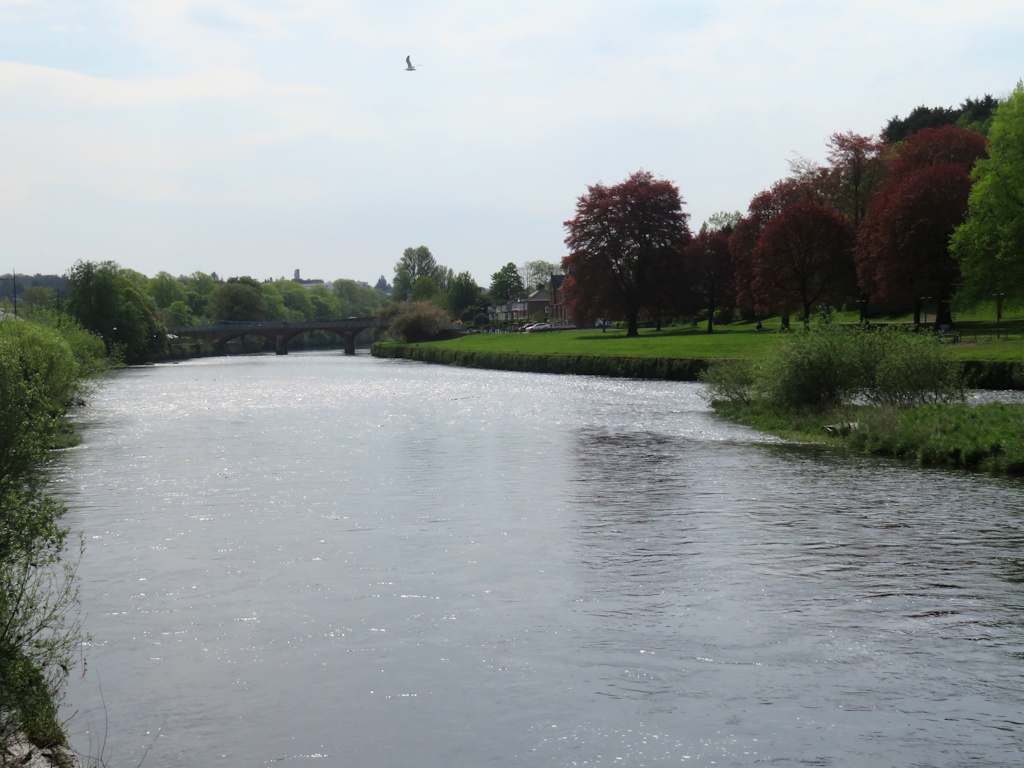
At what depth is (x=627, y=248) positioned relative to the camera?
99.5 meters

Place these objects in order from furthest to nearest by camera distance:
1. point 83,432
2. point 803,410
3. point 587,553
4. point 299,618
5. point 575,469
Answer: point 83,432 < point 803,410 < point 575,469 < point 587,553 < point 299,618

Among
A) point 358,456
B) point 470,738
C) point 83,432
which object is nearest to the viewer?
point 470,738

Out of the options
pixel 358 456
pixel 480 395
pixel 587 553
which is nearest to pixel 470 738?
pixel 587 553

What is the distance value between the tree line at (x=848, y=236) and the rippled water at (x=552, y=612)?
114ft

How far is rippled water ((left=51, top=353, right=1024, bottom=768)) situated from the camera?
38.5 ft

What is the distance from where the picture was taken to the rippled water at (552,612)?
1174cm

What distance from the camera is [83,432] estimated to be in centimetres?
4434

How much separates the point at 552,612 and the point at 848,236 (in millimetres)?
71183

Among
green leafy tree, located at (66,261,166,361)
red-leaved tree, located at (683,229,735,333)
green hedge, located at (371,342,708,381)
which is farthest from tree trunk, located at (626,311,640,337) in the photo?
green leafy tree, located at (66,261,166,361)

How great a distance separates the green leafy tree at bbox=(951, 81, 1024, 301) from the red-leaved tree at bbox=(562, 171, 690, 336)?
126 feet

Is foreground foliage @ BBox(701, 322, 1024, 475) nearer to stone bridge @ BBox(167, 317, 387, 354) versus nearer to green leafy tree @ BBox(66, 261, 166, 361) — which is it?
green leafy tree @ BBox(66, 261, 166, 361)

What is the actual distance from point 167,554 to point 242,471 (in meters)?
11.8

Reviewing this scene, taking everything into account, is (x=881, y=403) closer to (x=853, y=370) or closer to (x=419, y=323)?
(x=853, y=370)

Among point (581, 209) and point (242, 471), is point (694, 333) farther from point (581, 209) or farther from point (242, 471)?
point (242, 471)
